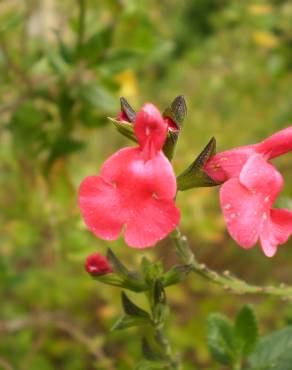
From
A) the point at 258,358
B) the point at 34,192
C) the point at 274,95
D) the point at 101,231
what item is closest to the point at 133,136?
the point at 101,231

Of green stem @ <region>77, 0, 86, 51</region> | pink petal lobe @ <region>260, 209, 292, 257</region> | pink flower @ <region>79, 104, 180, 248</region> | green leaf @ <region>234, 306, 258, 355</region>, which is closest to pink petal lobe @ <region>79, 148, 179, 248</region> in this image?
pink flower @ <region>79, 104, 180, 248</region>

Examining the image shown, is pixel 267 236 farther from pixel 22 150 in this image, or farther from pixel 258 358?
pixel 22 150

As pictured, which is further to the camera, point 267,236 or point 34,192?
point 34,192

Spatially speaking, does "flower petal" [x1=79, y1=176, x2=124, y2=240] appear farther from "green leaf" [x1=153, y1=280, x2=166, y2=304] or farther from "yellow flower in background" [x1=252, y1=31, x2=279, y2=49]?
"yellow flower in background" [x1=252, y1=31, x2=279, y2=49]

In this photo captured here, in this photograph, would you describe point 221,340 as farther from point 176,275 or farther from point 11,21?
point 11,21

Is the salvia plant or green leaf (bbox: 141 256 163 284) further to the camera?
green leaf (bbox: 141 256 163 284)

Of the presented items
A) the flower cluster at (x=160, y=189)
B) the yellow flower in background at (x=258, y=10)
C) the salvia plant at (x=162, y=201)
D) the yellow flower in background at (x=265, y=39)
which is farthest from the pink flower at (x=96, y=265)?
the yellow flower in background at (x=258, y=10)

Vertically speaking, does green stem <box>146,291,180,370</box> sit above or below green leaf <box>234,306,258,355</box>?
above

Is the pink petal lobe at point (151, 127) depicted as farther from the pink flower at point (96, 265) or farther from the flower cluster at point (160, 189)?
the pink flower at point (96, 265)
